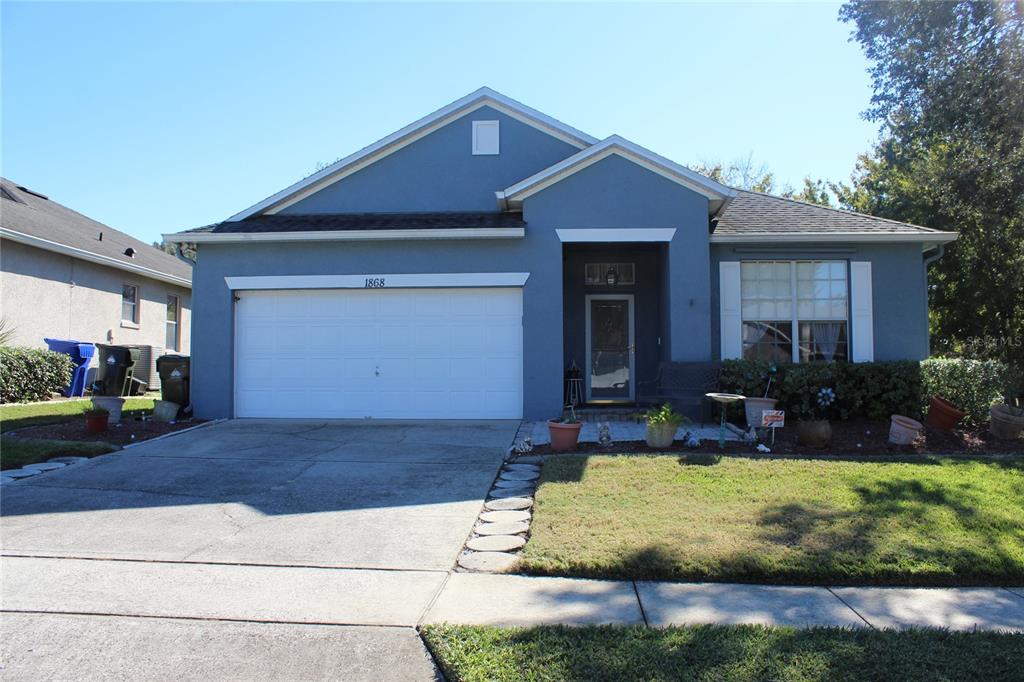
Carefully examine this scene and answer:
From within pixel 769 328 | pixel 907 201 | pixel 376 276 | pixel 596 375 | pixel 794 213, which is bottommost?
pixel 596 375

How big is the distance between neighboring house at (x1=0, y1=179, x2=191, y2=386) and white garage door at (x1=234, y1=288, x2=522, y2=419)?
7310 mm

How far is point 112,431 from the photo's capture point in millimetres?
9938

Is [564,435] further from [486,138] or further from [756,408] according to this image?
[486,138]

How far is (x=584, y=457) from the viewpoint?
26.6ft

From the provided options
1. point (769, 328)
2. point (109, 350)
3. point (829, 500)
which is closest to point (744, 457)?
point (829, 500)

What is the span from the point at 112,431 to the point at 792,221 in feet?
40.1

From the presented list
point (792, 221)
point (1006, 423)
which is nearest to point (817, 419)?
point (1006, 423)

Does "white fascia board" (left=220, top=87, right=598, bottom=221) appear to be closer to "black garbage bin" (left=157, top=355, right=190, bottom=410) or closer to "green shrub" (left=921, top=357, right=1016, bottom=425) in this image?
"black garbage bin" (left=157, top=355, right=190, bottom=410)

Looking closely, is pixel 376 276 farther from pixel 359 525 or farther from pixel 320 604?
pixel 320 604

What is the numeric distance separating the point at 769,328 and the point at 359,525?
894 cm

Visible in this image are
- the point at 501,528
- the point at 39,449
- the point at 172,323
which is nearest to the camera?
the point at 501,528

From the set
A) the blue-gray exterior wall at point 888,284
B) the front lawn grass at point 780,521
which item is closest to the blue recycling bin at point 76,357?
the front lawn grass at point 780,521

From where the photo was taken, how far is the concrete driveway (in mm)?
3670

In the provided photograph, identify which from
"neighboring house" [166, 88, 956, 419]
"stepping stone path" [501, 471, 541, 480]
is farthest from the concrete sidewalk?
"neighboring house" [166, 88, 956, 419]
